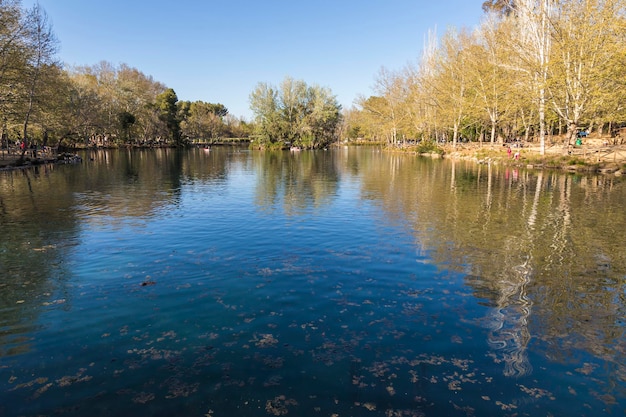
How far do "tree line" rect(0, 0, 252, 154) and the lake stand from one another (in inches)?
1518

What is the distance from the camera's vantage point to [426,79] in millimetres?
81312

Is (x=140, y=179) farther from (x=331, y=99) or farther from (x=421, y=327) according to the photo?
(x=331, y=99)

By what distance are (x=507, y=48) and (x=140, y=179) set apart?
48.9 m

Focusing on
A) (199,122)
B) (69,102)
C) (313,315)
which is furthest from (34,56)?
(199,122)

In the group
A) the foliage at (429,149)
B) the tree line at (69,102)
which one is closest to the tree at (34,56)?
the tree line at (69,102)

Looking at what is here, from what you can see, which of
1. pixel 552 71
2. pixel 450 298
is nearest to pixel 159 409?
pixel 450 298

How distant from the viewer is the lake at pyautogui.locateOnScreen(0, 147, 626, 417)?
6203 millimetres

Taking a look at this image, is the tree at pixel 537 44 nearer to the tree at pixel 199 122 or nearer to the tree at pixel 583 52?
the tree at pixel 583 52

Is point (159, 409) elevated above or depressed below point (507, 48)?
below

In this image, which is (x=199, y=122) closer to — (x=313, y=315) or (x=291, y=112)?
(x=291, y=112)

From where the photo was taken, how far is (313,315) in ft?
29.6

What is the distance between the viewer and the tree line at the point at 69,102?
151 feet

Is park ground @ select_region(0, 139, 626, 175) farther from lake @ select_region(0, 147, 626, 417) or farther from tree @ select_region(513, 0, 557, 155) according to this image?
lake @ select_region(0, 147, 626, 417)

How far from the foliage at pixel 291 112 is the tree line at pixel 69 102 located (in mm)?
32967
